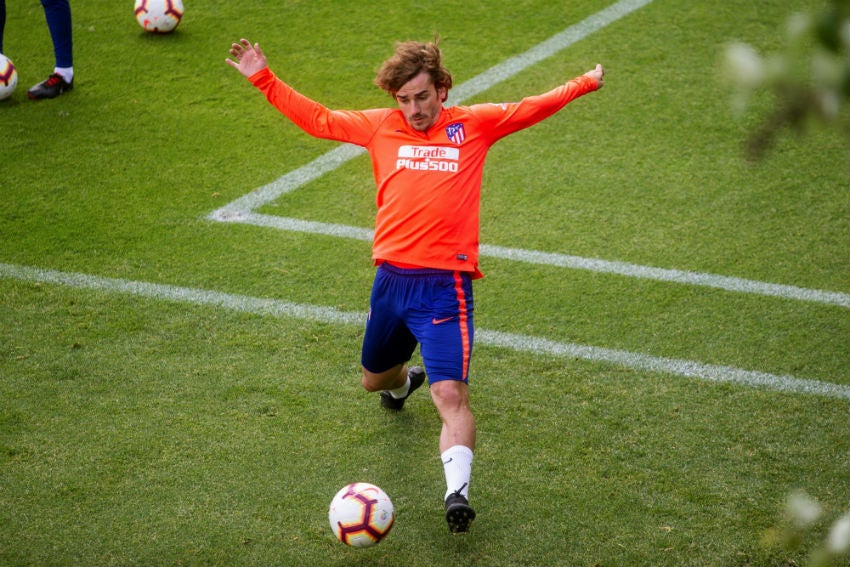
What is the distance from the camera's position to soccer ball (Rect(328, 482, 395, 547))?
398cm

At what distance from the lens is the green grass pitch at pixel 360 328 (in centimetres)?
433

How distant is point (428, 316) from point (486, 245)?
2.37 metres

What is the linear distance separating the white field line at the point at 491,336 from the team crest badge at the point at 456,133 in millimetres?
1470

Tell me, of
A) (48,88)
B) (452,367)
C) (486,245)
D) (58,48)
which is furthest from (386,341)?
(48,88)

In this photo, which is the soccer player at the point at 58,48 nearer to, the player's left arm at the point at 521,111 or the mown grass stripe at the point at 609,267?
the mown grass stripe at the point at 609,267

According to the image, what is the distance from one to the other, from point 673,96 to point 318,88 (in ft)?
10.4

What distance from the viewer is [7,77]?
27.3 feet

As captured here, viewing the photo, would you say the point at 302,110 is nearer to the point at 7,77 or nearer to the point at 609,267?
the point at 609,267

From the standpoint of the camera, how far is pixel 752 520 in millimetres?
4309

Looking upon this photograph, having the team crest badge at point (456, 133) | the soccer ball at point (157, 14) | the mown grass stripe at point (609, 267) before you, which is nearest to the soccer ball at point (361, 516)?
the team crest badge at point (456, 133)

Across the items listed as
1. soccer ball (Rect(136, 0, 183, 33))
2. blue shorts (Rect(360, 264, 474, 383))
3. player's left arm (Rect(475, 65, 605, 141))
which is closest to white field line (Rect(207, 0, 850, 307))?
player's left arm (Rect(475, 65, 605, 141))

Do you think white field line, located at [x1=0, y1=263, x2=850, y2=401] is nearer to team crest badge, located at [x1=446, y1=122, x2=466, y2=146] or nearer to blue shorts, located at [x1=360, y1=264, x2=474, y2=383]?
blue shorts, located at [x1=360, y1=264, x2=474, y2=383]

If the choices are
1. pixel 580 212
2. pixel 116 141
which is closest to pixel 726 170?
pixel 580 212

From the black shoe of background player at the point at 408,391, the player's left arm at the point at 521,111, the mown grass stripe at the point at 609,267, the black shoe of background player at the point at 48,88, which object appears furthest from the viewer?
the black shoe of background player at the point at 48,88
